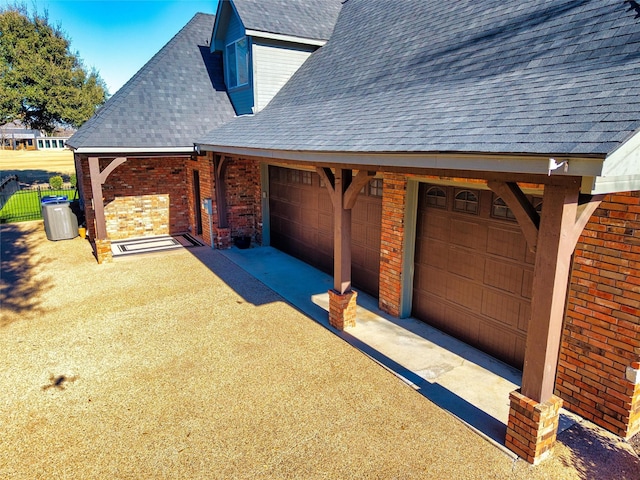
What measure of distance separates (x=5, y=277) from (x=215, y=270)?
499 cm

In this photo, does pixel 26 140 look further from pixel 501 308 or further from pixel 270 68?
pixel 501 308

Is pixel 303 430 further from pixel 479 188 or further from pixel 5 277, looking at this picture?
pixel 5 277

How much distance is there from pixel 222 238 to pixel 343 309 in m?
6.54

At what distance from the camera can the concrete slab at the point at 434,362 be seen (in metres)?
5.18

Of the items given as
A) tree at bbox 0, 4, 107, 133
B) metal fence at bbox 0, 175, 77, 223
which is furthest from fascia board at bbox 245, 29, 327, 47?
tree at bbox 0, 4, 107, 133

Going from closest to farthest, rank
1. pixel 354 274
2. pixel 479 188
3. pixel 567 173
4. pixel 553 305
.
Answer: pixel 567 173, pixel 553 305, pixel 479 188, pixel 354 274

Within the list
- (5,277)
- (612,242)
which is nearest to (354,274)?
(612,242)

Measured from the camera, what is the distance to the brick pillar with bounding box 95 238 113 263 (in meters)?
11.3

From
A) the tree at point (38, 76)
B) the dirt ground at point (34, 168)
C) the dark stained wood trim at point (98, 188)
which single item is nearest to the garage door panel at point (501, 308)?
the dark stained wood trim at point (98, 188)

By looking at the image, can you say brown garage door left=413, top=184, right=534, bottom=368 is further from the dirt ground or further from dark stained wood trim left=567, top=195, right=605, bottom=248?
the dirt ground

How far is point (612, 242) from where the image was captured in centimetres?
448

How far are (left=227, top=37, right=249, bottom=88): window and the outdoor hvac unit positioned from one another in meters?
6.63

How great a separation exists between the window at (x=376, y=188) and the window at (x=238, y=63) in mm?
6563

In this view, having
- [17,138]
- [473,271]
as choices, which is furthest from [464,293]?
[17,138]
